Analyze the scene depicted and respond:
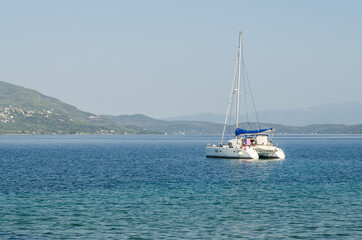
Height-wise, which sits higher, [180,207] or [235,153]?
[235,153]

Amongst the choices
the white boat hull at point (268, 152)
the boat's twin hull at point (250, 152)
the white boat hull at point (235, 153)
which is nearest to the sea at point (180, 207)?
the white boat hull at point (235, 153)

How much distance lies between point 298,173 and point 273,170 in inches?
201

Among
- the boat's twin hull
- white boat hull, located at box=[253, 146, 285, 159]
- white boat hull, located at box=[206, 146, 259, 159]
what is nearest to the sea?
white boat hull, located at box=[206, 146, 259, 159]

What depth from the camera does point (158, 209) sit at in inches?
1590

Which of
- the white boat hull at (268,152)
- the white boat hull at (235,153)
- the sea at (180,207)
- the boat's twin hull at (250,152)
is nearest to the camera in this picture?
the sea at (180,207)

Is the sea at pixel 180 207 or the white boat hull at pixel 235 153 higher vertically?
the white boat hull at pixel 235 153

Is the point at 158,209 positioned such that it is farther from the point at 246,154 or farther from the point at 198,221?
the point at 246,154

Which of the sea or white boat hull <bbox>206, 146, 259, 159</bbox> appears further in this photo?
white boat hull <bbox>206, 146, 259, 159</bbox>

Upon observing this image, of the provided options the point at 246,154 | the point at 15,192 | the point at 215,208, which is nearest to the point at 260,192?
the point at 215,208

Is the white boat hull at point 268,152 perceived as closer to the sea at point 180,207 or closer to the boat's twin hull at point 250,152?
the boat's twin hull at point 250,152

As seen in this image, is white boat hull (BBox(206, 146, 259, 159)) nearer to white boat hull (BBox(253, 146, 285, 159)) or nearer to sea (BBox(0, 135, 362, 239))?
white boat hull (BBox(253, 146, 285, 159))

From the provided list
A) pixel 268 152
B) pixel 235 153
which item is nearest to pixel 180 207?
pixel 235 153

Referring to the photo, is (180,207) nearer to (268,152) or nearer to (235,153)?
(235,153)

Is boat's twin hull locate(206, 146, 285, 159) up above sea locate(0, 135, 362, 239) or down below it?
above
